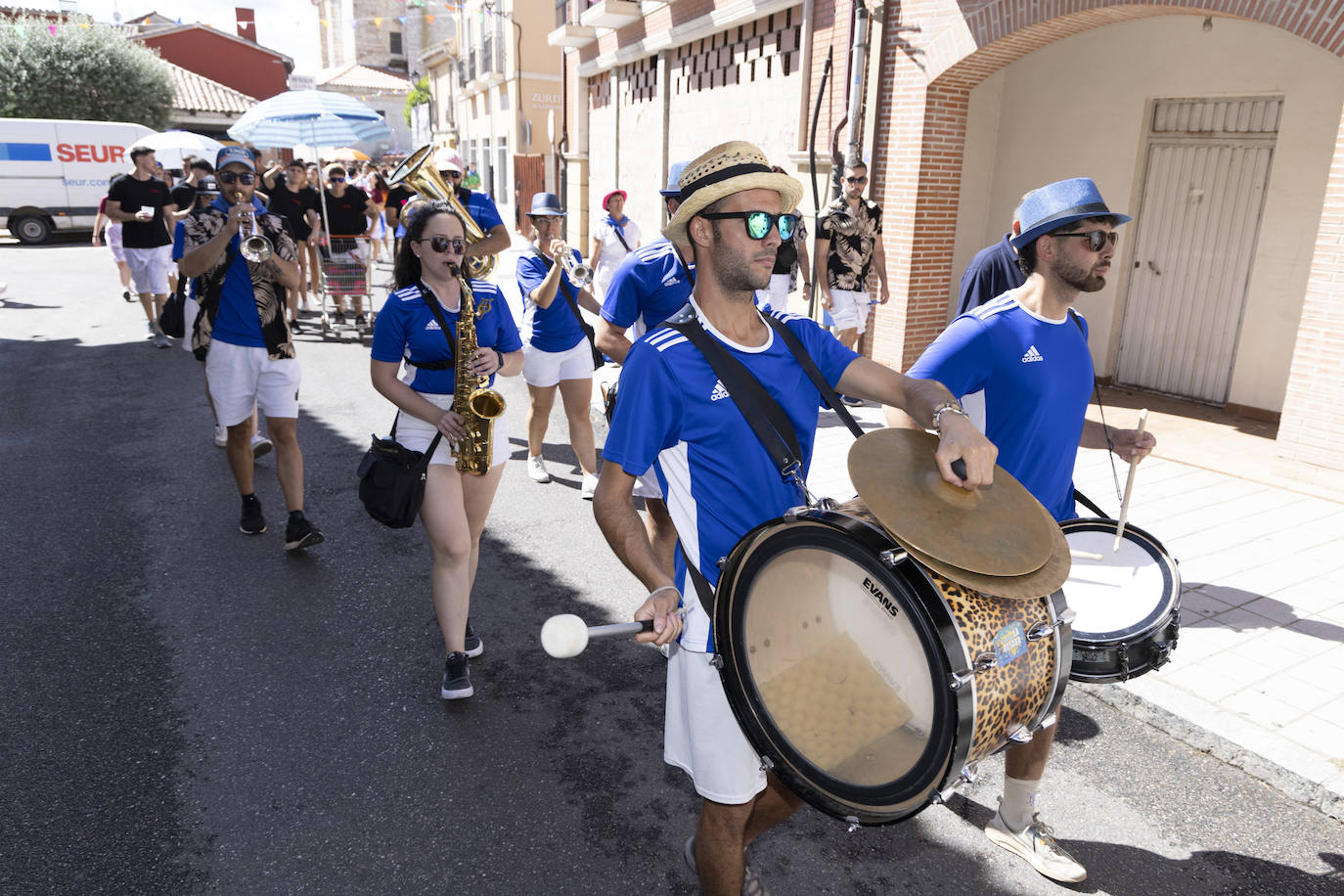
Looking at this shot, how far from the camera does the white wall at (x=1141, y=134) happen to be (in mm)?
8359

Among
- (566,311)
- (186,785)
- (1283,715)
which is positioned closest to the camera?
(186,785)

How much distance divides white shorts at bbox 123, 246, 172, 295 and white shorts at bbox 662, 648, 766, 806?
449 inches

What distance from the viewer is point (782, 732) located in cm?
222

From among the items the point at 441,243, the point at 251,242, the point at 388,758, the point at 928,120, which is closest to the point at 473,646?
the point at 388,758

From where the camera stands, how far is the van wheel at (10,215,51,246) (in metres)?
23.8

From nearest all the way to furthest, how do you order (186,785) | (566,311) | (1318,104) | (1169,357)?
(186,785), (566,311), (1318,104), (1169,357)

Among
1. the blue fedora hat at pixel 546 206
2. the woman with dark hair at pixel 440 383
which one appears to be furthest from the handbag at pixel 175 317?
the woman with dark hair at pixel 440 383

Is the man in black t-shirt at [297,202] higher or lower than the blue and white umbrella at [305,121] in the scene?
lower

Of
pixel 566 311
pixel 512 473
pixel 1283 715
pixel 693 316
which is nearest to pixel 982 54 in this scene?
pixel 566 311

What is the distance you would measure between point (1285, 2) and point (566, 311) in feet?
18.3

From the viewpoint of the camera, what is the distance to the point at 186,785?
136 inches

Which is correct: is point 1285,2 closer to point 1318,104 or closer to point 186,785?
point 1318,104

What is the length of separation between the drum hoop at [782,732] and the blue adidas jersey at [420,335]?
7.42 feet

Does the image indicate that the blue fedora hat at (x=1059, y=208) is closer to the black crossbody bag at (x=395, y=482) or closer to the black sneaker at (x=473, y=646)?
the black crossbody bag at (x=395, y=482)
